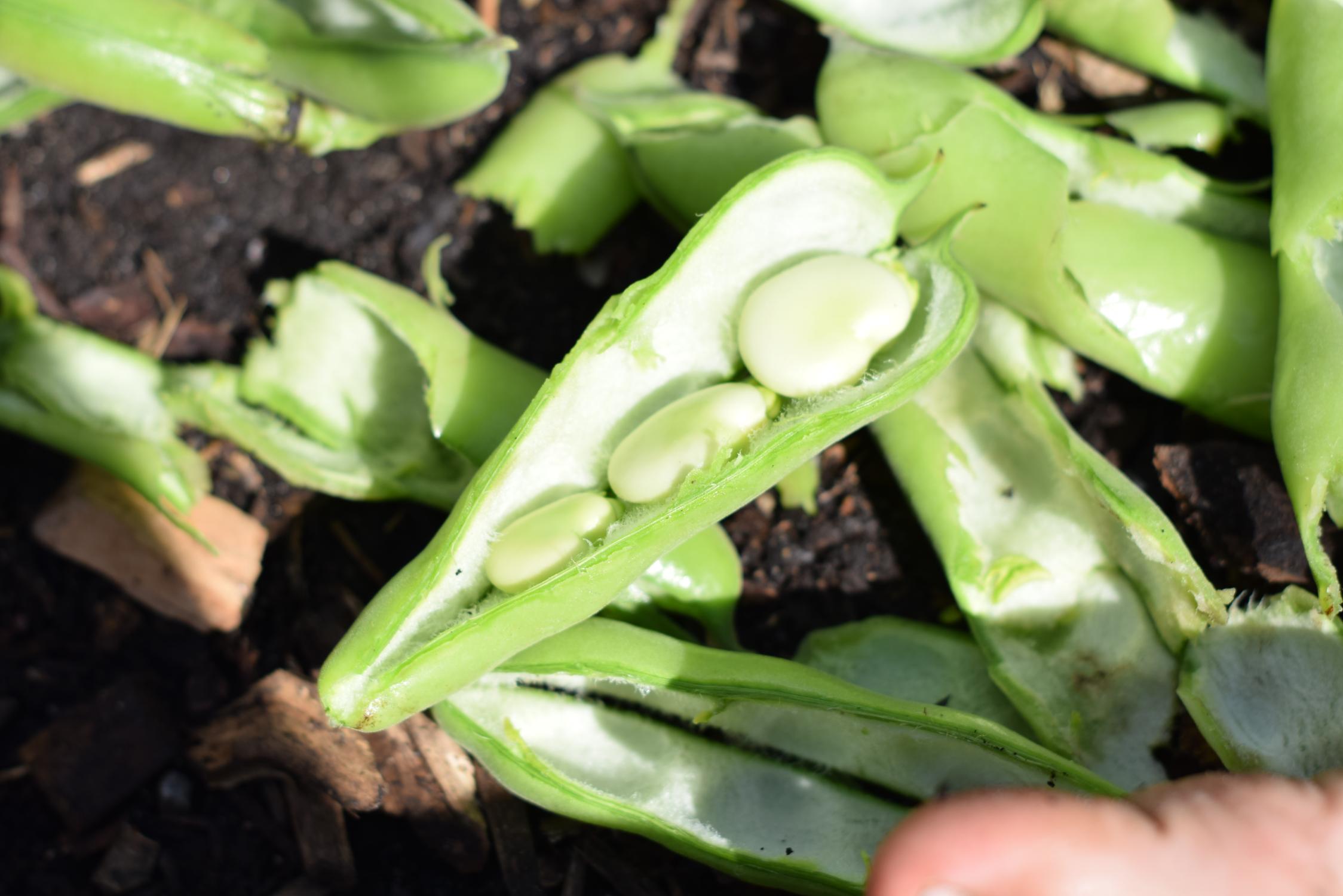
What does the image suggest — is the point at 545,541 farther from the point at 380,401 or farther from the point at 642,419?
the point at 380,401

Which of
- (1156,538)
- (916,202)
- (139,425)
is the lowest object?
(139,425)

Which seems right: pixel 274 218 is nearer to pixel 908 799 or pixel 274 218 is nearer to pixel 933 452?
pixel 933 452

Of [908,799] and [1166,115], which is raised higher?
[1166,115]

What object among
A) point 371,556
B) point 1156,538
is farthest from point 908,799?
point 371,556

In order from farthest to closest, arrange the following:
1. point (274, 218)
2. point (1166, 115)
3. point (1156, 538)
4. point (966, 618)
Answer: point (274, 218), point (1166, 115), point (966, 618), point (1156, 538)

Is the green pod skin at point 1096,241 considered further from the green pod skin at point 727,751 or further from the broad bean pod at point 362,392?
the broad bean pod at point 362,392

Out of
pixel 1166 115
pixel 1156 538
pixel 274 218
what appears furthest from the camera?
pixel 274 218

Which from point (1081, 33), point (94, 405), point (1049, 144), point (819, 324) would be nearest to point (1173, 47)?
point (1081, 33)
